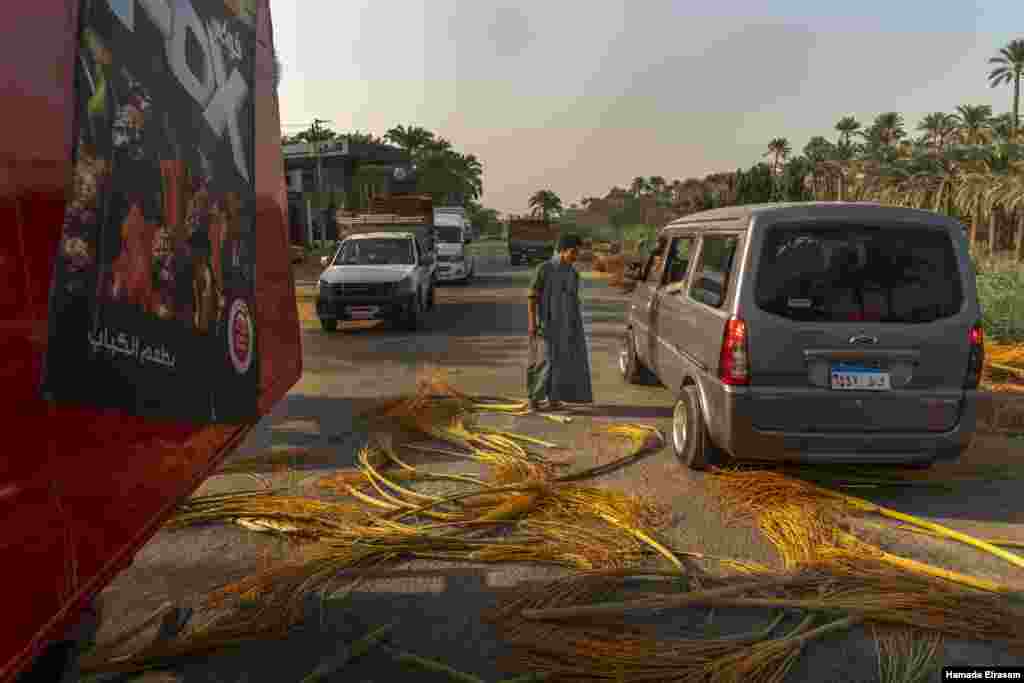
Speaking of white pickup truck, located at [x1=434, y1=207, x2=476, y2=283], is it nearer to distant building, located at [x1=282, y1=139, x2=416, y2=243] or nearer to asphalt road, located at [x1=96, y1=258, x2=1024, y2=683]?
asphalt road, located at [x1=96, y1=258, x2=1024, y2=683]

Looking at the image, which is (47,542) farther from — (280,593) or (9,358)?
(280,593)

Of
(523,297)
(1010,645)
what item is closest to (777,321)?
(1010,645)

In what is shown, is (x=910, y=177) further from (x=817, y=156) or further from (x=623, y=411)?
(x=623, y=411)

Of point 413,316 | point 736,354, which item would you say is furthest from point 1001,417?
point 413,316

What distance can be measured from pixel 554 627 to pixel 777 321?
8.00 feet

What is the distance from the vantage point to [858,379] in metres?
4.39

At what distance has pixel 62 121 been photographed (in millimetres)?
1631

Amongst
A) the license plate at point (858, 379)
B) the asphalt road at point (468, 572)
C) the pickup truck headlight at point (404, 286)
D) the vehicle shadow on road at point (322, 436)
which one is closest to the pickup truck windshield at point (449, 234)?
the pickup truck headlight at point (404, 286)

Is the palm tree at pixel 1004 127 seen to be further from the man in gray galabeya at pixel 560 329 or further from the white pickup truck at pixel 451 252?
the man in gray galabeya at pixel 560 329

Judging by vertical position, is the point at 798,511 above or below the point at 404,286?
below

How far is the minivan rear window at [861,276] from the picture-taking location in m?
4.41

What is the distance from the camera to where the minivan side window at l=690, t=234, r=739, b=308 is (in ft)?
15.6

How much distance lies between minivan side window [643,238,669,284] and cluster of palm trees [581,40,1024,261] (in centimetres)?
3092

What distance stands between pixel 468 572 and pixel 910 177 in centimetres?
4931
